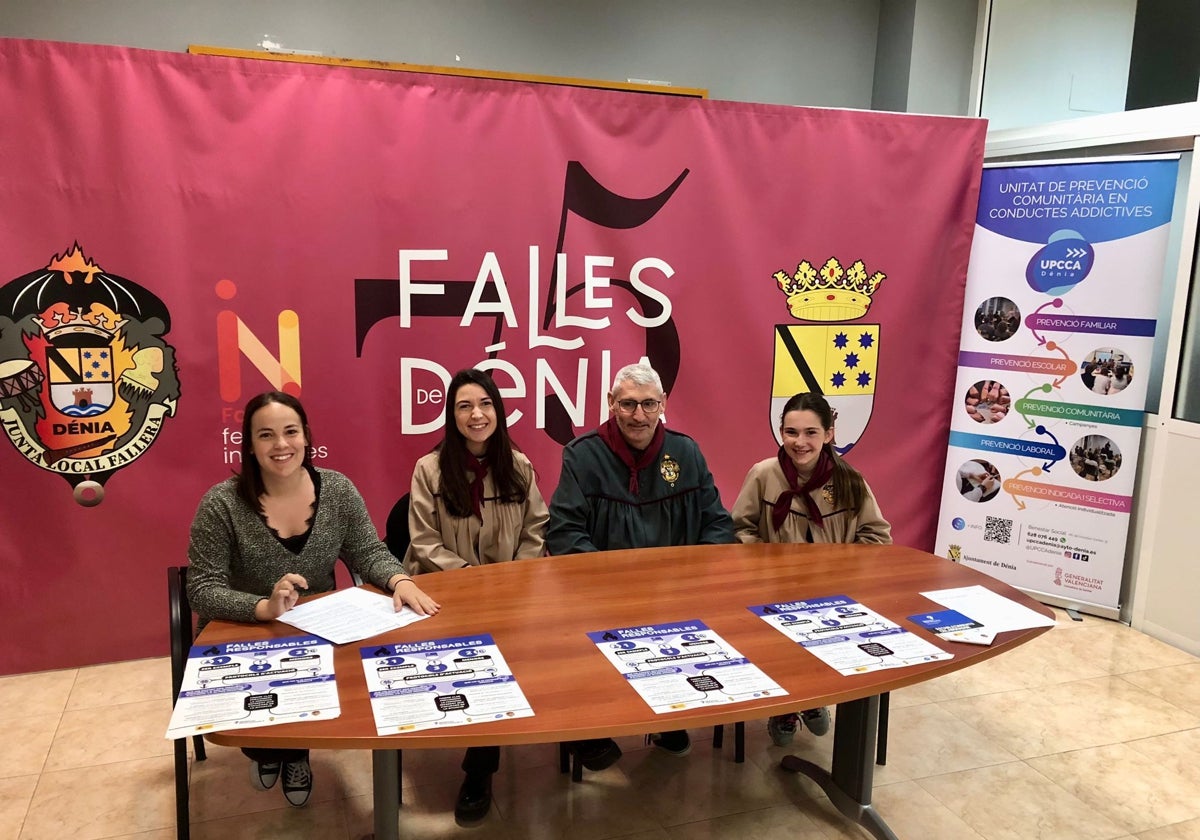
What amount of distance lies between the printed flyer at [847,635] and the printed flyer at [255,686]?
988mm

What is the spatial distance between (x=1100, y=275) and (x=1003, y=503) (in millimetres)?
1095

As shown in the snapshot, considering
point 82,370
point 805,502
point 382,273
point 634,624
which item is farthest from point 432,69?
point 634,624

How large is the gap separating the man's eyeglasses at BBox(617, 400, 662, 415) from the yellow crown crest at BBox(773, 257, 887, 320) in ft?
4.89

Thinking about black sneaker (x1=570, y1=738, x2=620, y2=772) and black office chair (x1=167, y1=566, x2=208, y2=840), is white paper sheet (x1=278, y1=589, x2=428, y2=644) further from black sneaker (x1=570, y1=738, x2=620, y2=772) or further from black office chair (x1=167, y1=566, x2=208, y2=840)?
black sneaker (x1=570, y1=738, x2=620, y2=772)

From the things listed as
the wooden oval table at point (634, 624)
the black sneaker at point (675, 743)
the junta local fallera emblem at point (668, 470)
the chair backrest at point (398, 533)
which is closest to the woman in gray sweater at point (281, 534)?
the wooden oval table at point (634, 624)

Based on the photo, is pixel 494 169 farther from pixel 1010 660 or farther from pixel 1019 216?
pixel 1010 660

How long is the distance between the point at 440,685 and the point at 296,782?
3.34 feet

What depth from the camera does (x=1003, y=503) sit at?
156 inches

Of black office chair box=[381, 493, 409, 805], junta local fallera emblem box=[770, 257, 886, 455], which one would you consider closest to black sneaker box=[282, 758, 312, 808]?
black office chair box=[381, 493, 409, 805]

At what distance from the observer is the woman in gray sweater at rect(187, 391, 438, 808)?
206 centimetres

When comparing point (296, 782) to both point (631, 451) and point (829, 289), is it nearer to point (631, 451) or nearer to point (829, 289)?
point (631, 451)

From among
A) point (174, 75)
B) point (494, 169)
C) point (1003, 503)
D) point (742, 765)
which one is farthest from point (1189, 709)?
Result: point (174, 75)

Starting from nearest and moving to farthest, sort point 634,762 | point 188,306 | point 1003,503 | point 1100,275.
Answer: point 634,762 < point 188,306 < point 1100,275 < point 1003,503

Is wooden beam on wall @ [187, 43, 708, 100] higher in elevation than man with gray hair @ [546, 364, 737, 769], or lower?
higher
